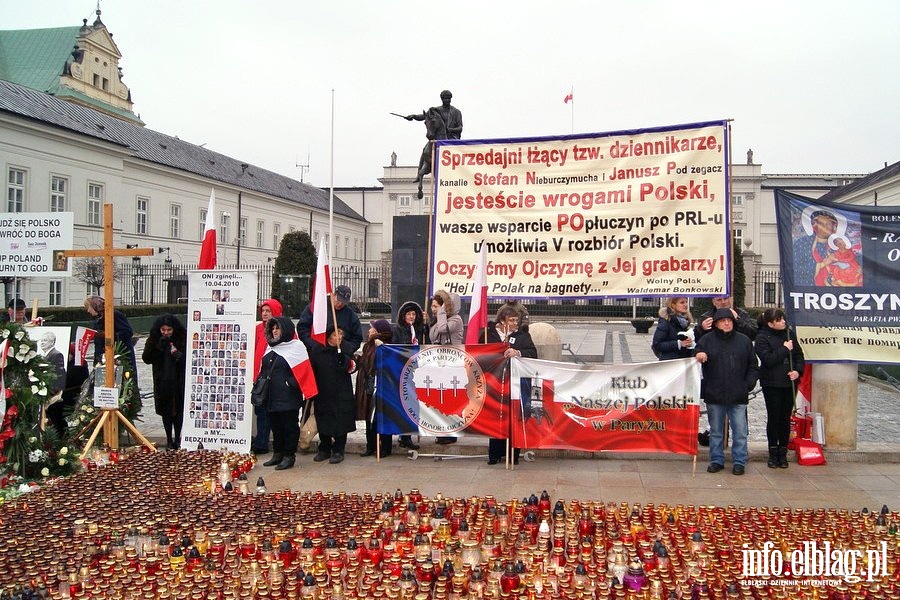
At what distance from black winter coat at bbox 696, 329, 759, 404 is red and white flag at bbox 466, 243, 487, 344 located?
2.22 m

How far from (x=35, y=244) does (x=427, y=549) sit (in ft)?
22.5

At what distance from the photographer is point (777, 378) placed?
6.95 meters

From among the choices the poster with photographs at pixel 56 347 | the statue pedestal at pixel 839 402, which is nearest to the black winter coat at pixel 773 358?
the statue pedestal at pixel 839 402

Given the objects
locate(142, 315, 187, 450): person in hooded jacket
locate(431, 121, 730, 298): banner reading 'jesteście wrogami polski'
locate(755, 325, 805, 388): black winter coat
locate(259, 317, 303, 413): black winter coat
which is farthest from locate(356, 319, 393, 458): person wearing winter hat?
locate(755, 325, 805, 388): black winter coat

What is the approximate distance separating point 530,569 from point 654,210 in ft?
14.2

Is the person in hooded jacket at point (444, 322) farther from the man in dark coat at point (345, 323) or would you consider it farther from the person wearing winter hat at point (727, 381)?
the person wearing winter hat at point (727, 381)

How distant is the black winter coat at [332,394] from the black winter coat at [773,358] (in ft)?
14.1

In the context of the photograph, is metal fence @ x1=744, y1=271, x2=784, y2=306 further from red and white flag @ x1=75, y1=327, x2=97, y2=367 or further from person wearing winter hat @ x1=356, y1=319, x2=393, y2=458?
red and white flag @ x1=75, y1=327, x2=97, y2=367

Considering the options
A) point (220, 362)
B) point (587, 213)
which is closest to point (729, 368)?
point (587, 213)

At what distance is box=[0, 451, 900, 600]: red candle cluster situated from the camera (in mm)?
3746

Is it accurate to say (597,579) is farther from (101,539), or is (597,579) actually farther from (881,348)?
(881,348)

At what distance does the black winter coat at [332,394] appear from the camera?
25.0ft

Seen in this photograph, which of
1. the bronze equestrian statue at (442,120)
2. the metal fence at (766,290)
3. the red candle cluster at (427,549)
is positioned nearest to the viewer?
the red candle cluster at (427,549)

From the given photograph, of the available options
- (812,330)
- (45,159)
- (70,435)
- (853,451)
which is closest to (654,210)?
(812,330)
